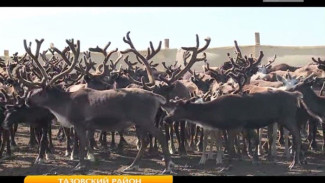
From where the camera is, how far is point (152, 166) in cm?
902

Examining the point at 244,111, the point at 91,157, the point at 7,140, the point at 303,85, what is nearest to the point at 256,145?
the point at 244,111

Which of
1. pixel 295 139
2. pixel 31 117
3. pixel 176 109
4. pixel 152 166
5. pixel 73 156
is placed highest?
pixel 176 109

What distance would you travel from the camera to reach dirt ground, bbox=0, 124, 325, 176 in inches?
332

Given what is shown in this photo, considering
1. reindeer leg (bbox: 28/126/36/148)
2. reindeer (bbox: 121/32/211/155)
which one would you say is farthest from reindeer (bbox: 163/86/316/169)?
reindeer leg (bbox: 28/126/36/148)

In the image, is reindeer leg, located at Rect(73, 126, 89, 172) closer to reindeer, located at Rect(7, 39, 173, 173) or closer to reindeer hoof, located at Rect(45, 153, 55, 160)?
reindeer, located at Rect(7, 39, 173, 173)

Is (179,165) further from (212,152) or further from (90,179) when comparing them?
(90,179)

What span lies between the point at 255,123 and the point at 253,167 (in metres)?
0.84

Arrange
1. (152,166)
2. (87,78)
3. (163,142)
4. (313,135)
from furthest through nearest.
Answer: (313,135) → (87,78) → (152,166) → (163,142)

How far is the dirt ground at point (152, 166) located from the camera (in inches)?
332

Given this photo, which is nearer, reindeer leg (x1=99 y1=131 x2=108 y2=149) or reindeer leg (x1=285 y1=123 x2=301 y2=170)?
reindeer leg (x1=285 y1=123 x2=301 y2=170)

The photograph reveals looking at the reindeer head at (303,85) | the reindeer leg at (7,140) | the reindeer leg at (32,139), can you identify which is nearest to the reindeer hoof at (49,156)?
the reindeer leg at (7,140)

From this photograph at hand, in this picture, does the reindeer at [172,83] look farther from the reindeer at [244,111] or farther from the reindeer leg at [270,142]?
the reindeer leg at [270,142]

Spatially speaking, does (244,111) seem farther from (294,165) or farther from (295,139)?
(294,165)

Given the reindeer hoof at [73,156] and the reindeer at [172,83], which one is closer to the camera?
the reindeer at [172,83]
